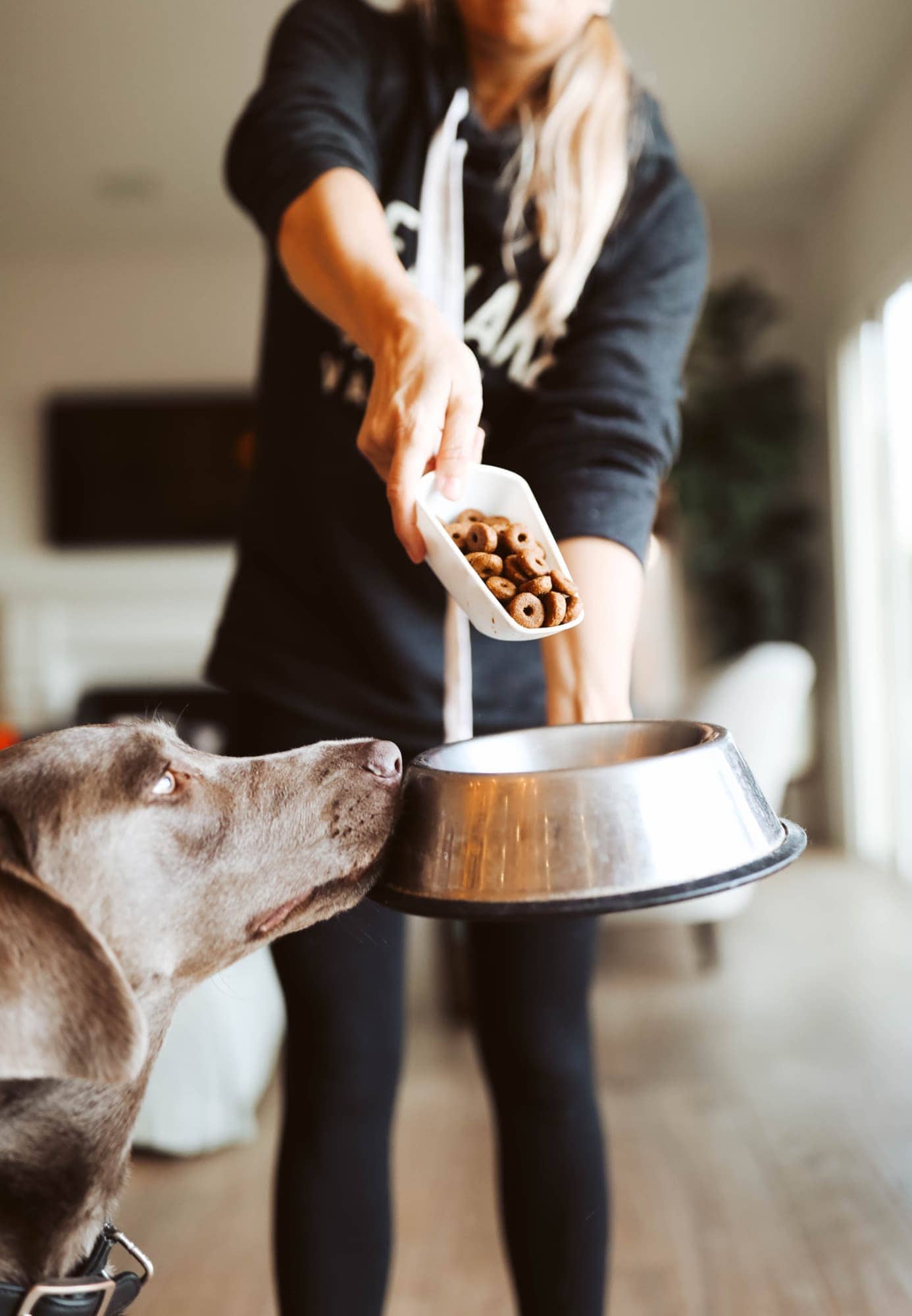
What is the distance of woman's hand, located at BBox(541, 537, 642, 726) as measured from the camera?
2.95 feet

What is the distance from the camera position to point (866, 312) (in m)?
3.80

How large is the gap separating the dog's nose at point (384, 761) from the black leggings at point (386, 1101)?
0.65ft

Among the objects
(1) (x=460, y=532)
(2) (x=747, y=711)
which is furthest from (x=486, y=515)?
(2) (x=747, y=711)

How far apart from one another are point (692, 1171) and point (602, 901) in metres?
1.49

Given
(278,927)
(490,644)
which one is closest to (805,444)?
(490,644)

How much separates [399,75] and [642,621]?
156cm

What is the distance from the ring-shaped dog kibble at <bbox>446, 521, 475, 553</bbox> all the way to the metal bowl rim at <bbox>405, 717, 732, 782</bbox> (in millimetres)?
144

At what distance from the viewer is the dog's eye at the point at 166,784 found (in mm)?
842

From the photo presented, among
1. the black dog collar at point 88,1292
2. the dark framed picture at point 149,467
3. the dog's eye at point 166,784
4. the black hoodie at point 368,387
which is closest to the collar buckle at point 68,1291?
the black dog collar at point 88,1292

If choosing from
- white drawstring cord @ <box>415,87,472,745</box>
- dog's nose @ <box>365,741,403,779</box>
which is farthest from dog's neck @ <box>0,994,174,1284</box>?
white drawstring cord @ <box>415,87,472,745</box>

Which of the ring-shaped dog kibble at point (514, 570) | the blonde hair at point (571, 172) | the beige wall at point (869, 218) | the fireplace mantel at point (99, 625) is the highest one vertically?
the beige wall at point (869, 218)

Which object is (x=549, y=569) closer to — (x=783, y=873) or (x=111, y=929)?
(x=111, y=929)

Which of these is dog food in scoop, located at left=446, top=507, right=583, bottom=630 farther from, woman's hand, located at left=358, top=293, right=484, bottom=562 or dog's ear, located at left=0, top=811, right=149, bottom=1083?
dog's ear, located at left=0, top=811, right=149, bottom=1083

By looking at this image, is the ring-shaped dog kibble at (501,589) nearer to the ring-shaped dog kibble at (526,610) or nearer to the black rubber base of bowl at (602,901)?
the ring-shaped dog kibble at (526,610)
